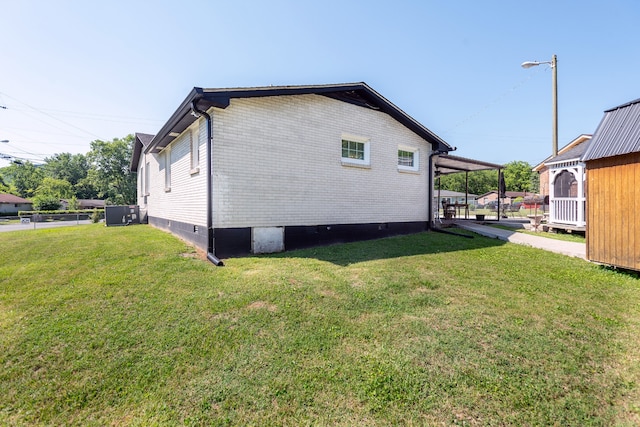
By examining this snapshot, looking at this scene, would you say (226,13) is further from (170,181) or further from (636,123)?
(636,123)

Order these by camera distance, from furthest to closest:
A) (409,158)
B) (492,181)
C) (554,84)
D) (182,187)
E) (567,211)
Result: (492,181), (554,84), (567,211), (409,158), (182,187)

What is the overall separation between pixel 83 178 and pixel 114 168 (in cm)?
2514

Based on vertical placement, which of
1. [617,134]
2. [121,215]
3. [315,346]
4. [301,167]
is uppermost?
[617,134]

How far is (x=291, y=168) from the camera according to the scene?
7.17 meters

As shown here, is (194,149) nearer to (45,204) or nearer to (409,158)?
(409,158)

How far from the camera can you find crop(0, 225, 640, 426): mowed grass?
7.06ft

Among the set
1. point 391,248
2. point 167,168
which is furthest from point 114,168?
point 391,248

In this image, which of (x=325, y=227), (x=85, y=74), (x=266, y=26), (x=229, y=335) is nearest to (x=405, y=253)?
(x=325, y=227)

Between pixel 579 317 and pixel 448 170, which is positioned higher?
pixel 448 170

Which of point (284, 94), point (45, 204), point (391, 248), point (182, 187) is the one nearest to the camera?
point (284, 94)

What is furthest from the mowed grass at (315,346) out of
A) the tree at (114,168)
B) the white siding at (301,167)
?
the tree at (114,168)

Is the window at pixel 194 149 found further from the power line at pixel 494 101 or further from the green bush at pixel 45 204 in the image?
the green bush at pixel 45 204

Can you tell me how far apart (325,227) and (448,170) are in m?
11.1

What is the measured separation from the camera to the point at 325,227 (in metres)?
7.77
